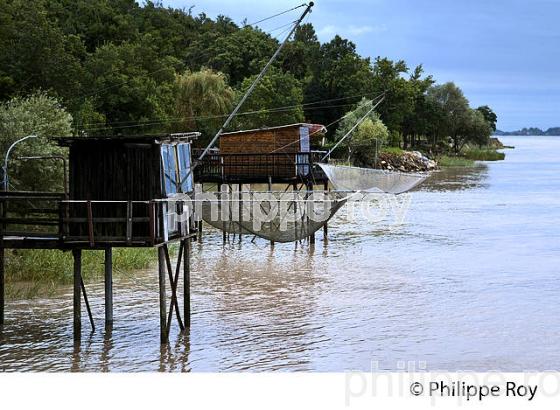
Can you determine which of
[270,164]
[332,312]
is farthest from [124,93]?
[332,312]

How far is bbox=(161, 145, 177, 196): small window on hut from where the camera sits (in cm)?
1535

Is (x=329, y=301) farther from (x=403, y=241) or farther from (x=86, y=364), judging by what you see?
(x=403, y=241)

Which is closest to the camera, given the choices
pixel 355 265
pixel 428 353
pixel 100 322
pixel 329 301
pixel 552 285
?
pixel 428 353

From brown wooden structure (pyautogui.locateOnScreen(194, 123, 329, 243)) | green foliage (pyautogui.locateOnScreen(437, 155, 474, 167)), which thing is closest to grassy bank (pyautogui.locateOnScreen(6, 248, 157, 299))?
brown wooden structure (pyautogui.locateOnScreen(194, 123, 329, 243))

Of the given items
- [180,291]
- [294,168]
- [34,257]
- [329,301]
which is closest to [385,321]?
[329,301]

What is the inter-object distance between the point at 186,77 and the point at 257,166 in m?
31.2

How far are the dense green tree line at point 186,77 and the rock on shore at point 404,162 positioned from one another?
2.55 meters

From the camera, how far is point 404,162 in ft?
256

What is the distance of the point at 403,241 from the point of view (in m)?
33.0

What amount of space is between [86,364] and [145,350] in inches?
Answer: 48.7

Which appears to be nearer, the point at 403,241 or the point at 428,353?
the point at 428,353

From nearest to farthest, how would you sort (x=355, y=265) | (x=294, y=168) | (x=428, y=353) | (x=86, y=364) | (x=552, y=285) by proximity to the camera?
(x=86, y=364), (x=428, y=353), (x=552, y=285), (x=355, y=265), (x=294, y=168)

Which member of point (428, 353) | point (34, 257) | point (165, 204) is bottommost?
point (428, 353)

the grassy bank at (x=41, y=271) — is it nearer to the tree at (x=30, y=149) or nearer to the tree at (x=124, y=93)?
the tree at (x=30, y=149)
